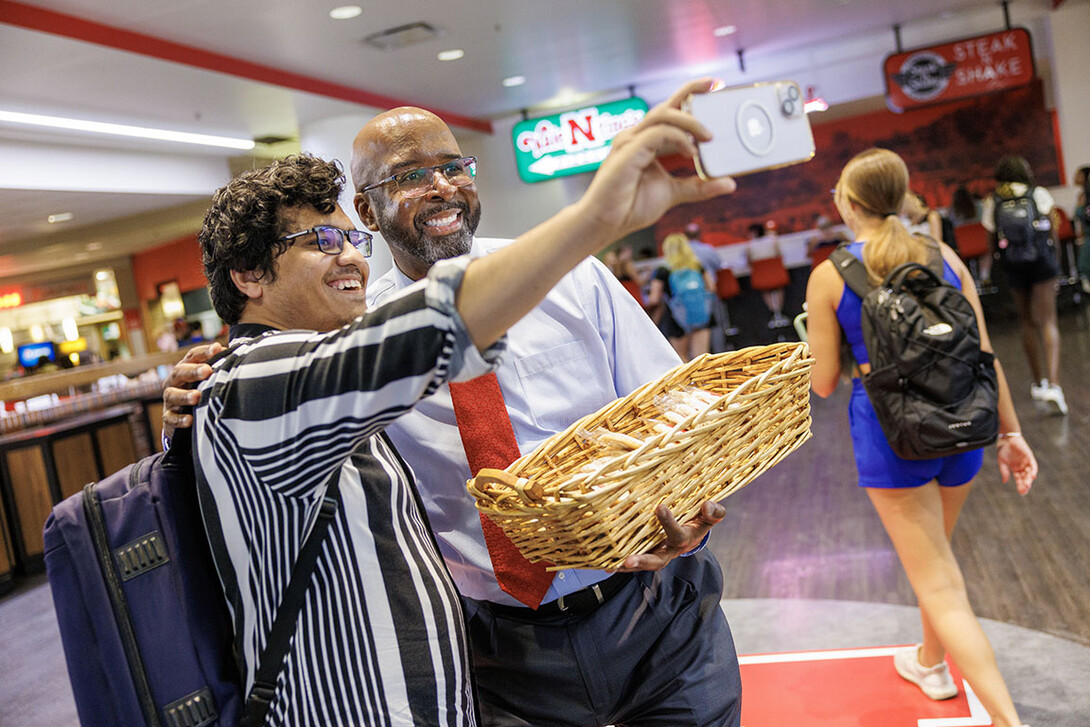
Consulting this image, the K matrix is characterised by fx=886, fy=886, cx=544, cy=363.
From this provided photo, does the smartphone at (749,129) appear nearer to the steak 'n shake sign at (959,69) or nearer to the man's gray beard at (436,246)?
the man's gray beard at (436,246)

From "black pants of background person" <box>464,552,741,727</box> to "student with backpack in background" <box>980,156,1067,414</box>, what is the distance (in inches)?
201

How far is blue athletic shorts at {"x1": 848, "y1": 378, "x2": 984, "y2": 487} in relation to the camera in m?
2.32

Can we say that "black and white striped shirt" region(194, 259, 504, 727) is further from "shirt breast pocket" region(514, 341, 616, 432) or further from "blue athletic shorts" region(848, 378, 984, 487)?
"blue athletic shorts" region(848, 378, 984, 487)

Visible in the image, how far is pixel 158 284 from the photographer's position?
15.2 meters

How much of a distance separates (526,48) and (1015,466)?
6236 mm

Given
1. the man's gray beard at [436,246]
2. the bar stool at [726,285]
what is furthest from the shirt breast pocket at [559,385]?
the bar stool at [726,285]

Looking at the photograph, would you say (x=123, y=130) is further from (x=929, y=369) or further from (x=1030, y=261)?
(x=929, y=369)

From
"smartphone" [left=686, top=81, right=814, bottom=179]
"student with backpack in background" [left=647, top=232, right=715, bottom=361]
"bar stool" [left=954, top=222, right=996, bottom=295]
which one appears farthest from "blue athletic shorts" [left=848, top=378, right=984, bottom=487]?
"bar stool" [left=954, top=222, right=996, bottom=295]

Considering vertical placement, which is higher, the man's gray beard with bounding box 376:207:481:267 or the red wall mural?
the red wall mural

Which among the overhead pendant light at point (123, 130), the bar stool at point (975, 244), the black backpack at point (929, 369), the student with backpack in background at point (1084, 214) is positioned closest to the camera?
the black backpack at point (929, 369)

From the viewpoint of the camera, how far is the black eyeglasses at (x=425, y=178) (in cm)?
164

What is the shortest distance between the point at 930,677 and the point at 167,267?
14635mm

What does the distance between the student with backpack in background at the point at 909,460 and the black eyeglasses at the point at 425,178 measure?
115cm

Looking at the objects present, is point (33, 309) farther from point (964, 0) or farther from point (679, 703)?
point (679, 703)
